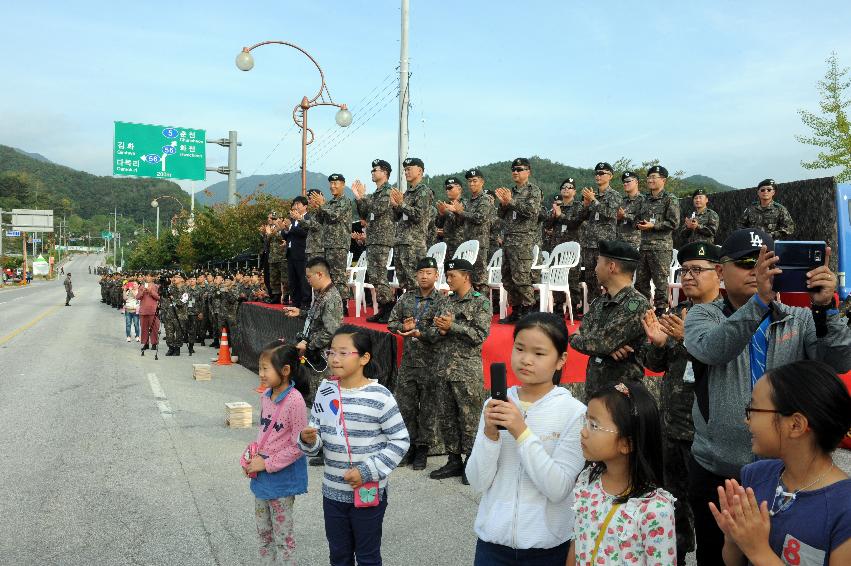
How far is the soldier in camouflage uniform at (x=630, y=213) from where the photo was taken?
9469 mm

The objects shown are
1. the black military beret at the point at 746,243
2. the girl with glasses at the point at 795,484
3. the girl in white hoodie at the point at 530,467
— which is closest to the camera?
the girl with glasses at the point at 795,484

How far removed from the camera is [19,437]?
24.3 ft

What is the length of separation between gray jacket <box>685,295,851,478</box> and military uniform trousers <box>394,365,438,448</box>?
3.57 metres

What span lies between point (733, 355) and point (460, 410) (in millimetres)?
3542

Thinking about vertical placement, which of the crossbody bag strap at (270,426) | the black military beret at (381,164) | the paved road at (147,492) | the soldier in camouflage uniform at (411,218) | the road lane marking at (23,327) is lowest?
the road lane marking at (23,327)

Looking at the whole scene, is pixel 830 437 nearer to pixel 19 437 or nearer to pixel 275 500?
pixel 275 500

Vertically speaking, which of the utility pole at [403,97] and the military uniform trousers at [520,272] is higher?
the utility pole at [403,97]

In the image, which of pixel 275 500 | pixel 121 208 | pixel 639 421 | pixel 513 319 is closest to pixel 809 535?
pixel 639 421

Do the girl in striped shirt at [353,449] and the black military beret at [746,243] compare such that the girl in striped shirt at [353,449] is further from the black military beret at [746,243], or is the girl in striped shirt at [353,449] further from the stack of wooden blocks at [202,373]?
the stack of wooden blocks at [202,373]

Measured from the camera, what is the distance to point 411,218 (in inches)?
338

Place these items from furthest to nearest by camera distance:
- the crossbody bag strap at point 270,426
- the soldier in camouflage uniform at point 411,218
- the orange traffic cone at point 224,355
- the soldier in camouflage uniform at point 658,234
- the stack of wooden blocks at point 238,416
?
the orange traffic cone at point 224,355 → the soldier in camouflage uniform at point 658,234 → the soldier in camouflage uniform at point 411,218 → the stack of wooden blocks at point 238,416 → the crossbody bag strap at point 270,426

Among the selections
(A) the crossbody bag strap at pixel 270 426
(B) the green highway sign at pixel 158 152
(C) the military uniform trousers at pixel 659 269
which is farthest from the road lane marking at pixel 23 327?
(A) the crossbody bag strap at pixel 270 426

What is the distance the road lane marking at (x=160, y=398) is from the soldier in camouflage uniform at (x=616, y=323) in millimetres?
6303

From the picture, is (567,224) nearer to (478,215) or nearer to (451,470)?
(478,215)
